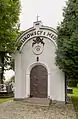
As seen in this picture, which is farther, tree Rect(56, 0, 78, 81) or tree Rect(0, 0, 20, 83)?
tree Rect(0, 0, 20, 83)

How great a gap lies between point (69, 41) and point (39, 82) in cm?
471

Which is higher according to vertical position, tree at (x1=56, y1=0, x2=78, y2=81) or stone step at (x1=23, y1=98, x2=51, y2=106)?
tree at (x1=56, y1=0, x2=78, y2=81)

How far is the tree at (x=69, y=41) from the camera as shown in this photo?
1330cm

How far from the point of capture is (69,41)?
→ 43.9 feet

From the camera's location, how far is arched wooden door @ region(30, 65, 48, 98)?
16516 millimetres

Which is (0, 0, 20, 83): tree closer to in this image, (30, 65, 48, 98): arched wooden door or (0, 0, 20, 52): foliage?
(0, 0, 20, 52): foliage

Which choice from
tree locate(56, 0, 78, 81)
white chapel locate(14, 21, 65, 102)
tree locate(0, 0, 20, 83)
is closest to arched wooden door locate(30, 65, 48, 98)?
white chapel locate(14, 21, 65, 102)

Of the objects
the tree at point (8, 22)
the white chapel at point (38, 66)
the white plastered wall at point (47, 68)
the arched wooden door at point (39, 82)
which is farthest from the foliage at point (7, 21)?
the arched wooden door at point (39, 82)

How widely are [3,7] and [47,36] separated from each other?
13.9ft

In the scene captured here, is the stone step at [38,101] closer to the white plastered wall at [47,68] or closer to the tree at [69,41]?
the white plastered wall at [47,68]

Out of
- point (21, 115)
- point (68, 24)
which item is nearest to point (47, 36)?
point (68, 24)

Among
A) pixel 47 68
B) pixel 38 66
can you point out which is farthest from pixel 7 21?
→ pixel 47 68

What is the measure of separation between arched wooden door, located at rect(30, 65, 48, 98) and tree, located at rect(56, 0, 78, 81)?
2.01 meters

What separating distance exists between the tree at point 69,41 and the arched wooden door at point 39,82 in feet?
6.61
